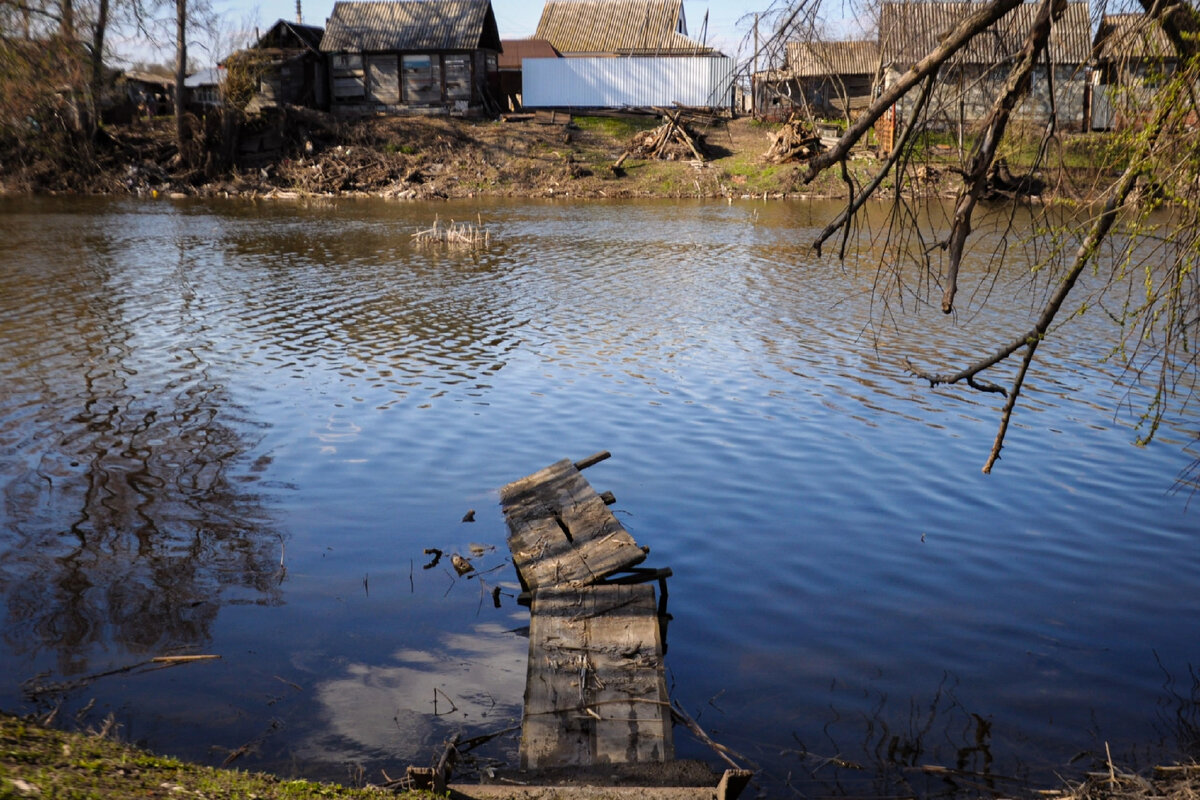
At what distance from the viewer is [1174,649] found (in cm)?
675

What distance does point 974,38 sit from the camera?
17.6ft

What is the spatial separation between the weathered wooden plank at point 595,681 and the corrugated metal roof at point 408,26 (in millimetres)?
45840

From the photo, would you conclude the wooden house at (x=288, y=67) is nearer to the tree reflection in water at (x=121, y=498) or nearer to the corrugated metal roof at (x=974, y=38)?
the tree reflection in water at (x=121, y=498)

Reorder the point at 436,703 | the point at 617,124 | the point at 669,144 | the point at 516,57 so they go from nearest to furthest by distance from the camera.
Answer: the point at 436,703
the point at 669,144
the point at 617,124
the point at 516,57

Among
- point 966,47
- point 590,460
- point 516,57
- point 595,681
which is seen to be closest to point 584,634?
point 595,681

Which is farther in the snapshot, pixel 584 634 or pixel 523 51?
pixel 523 51

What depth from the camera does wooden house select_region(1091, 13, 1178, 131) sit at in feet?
Result: 16.1

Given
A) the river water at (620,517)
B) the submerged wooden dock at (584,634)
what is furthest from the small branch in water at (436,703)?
the submerged wooden dock at (584,634)

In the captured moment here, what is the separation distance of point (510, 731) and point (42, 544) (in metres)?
4.51

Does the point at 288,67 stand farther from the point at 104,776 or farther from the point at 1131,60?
the point at 104,776

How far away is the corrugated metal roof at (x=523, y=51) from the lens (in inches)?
2282

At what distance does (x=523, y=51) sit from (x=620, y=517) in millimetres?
56445

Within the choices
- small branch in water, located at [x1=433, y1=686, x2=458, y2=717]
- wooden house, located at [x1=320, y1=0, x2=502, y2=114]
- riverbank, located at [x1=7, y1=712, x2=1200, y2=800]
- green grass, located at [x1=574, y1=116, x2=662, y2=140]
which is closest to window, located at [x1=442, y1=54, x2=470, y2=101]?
wooden house, located at [x1=320, y1=0, x2=502, y2=114]

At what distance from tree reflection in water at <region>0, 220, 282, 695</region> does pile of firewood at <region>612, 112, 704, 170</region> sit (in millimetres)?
30657
